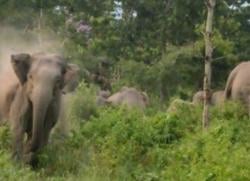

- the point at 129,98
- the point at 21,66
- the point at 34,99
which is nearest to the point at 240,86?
the point at 129,98

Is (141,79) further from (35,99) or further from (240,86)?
(35,99)

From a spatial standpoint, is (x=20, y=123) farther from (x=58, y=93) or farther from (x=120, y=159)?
(x=120, y=159)

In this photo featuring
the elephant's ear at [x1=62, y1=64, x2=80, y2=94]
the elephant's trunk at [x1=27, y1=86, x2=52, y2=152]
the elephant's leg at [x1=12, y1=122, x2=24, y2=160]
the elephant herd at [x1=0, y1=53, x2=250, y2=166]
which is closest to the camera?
the elephant's trunk at [x1=27, y1=86, x2=52, y2=152]

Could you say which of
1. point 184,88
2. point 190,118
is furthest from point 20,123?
point 184,88

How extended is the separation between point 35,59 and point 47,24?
17116mm

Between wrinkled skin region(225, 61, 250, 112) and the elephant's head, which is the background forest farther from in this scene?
wrinkled skin region(225, 61, 250, 112)

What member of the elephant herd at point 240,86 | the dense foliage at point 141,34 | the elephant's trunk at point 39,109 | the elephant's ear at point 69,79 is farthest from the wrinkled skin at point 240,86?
the dense foliage at point 141,34

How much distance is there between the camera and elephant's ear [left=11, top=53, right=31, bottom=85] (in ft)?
33.1

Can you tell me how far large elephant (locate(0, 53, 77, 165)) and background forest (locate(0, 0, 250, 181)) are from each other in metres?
0.20

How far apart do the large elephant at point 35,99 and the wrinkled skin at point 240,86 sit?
351cm

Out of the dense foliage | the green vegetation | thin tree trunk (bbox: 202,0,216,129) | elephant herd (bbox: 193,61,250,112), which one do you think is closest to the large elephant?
the green vegetation

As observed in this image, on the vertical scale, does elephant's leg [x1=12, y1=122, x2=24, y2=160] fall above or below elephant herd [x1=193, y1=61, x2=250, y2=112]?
below

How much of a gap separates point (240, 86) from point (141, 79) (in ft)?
36.5

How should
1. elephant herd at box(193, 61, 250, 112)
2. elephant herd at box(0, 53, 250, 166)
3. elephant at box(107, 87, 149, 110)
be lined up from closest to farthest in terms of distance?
elephant herd at box(0, 53, 250, 166), elephant herd at box(193, 61, 250, 112), elephant at box(107, 87, 149, 110)
